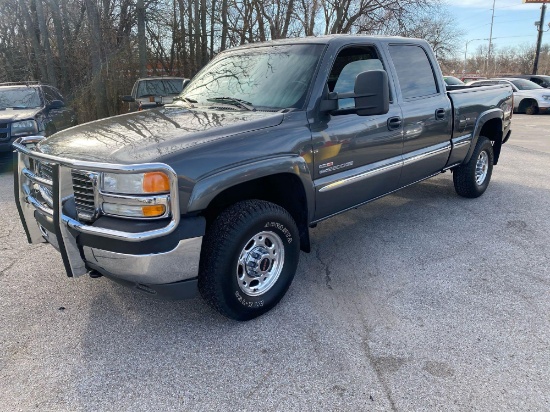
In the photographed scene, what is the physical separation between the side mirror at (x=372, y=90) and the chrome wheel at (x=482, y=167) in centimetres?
337

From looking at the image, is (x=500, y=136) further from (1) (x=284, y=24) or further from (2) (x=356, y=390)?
(1) (x=284, y=24)

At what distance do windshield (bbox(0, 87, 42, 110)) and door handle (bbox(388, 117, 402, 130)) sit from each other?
311 inches

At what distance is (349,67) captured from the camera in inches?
153

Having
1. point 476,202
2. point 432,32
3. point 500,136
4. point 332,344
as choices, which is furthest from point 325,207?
point 432,32

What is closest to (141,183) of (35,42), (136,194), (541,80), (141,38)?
(136,194)

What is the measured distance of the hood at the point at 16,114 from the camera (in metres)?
8.02

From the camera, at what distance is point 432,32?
111 feet

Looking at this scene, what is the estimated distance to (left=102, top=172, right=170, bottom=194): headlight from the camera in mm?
2467

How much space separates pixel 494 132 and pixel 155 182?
5.38 m

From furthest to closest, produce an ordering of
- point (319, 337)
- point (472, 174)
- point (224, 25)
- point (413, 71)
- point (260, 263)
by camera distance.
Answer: point (224, 25) → point (472, 174) → point (413, 71) → point (260, 263) → point (319, 337)

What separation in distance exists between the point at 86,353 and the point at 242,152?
63.7 inches

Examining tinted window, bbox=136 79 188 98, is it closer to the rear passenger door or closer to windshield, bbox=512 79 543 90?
the rear passenger door

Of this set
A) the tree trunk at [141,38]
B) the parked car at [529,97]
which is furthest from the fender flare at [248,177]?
the parked car at [529,97]

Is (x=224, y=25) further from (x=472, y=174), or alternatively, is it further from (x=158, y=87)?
(x=472, y=174)
